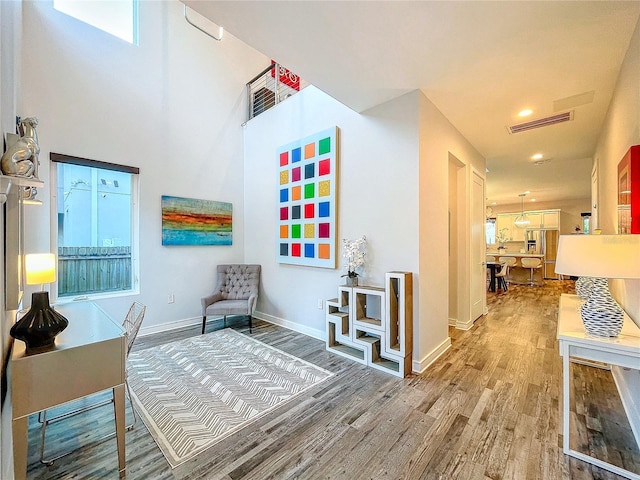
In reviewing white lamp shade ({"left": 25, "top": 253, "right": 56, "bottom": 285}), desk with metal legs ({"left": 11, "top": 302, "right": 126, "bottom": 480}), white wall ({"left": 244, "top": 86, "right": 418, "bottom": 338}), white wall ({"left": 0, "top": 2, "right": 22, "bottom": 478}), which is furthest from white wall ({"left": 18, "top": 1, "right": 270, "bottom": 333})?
desk with metal legs ({"left": 11, "top": 302, "right": 126, "bottom": 480})

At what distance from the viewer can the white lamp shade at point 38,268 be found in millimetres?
1771

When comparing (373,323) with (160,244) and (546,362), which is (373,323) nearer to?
(546,362)

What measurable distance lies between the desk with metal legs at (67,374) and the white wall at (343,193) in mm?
2376

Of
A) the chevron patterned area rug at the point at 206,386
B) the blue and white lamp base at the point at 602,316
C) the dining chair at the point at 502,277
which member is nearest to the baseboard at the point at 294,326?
the chevron patterned area rug at the point at 206,386

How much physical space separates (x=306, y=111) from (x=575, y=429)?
4.24 m

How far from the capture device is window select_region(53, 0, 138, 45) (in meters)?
3.43

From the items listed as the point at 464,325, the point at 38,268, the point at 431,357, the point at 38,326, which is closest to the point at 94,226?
the point at 38,268

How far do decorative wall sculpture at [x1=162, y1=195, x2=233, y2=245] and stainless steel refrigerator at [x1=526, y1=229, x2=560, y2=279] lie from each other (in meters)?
10.8

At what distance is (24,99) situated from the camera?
296cm

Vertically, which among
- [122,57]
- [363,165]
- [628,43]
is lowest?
[363,165]

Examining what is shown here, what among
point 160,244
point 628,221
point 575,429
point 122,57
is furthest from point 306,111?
point 575,429

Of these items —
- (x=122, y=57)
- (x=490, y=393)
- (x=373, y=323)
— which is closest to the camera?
(x=490, y=393)

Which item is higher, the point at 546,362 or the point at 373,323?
the point at 373,323

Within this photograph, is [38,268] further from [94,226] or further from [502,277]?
[502,277]
